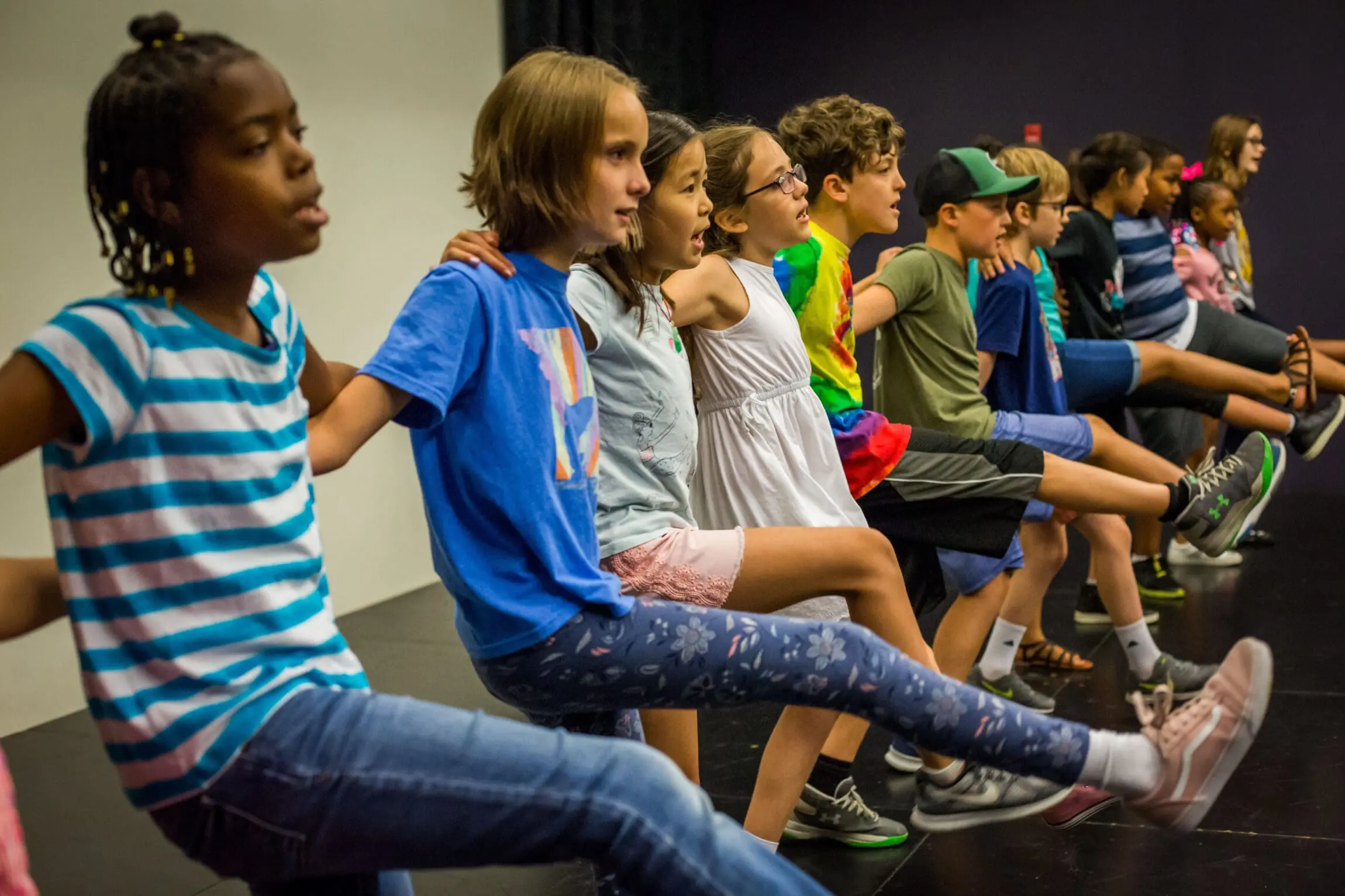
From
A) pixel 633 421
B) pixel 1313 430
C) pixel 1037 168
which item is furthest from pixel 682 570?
pixel 1313 430

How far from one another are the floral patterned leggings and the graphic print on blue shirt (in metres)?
0.19

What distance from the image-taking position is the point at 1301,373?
172 inches

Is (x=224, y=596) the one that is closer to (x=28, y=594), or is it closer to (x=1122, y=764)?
(x=28, y=594)

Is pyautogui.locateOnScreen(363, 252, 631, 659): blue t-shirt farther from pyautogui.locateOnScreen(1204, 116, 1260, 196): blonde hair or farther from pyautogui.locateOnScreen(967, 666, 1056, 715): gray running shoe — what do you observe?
pyautogui.locateOnScreen(1204, 116, 1260, 196): blonde hair

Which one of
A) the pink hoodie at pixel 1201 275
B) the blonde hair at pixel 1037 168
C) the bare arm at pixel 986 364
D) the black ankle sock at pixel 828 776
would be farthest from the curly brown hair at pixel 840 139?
the pink hoodie at pixel 1201 275

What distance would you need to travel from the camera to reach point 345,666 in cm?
132

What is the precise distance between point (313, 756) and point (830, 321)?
1678mm

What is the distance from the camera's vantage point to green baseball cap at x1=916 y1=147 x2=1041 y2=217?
321 centimetres

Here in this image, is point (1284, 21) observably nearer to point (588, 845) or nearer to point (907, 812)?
point (907, 812)

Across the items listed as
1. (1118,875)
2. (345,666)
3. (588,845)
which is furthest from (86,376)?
(1118,875)

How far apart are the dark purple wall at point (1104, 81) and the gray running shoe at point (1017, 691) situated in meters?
4.09

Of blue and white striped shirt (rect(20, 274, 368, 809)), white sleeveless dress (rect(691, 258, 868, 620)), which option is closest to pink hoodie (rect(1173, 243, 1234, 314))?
white sleeveless dress (rect(691, 258, 868, 620))

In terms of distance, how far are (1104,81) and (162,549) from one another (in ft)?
22.3

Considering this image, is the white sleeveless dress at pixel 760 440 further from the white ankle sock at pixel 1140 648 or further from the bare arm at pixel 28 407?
the white ankle sock at pixel 1140 648
